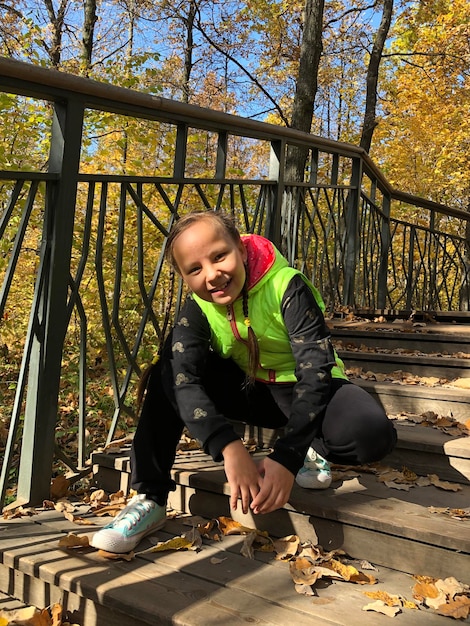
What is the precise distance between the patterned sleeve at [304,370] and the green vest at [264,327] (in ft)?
0.16

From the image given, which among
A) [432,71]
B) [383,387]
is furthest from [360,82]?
[383,387]

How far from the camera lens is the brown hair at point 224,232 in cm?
189

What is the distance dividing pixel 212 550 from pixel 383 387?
124 cm

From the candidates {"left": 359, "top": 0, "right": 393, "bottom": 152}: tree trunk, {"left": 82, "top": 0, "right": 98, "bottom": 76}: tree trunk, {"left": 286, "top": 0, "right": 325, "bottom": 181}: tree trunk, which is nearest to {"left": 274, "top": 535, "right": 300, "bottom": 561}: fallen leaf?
{"left": 286, "top": 0, "right": 325, "bottom": 181}: tree trunk

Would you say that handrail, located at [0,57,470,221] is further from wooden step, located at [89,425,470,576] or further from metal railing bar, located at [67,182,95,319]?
wooden step, located at [89,425,470,576]

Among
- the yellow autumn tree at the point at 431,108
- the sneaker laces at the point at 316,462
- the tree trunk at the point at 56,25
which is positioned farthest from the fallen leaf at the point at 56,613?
the yellow autumn tree at the point at 431,108

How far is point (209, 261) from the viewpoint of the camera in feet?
6.04

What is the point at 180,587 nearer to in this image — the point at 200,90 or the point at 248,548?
the point at 248,548

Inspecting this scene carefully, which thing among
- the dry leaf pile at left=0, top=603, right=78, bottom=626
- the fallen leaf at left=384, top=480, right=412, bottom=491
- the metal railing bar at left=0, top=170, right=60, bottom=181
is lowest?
the dry leaf pile at left=0, top=603, right=78, bottom=626

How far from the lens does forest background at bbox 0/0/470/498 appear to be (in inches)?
280

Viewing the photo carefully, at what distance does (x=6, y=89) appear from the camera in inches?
75.7

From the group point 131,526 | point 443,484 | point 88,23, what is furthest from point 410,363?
point 88,23

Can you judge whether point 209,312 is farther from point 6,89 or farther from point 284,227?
point 284,227

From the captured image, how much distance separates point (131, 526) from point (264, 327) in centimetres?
78
